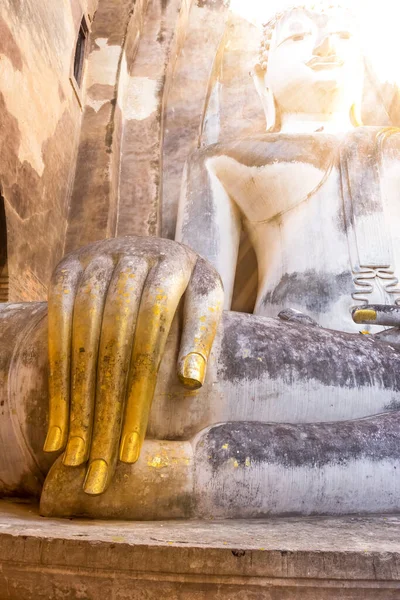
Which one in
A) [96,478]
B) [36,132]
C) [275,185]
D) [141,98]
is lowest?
[96,478]

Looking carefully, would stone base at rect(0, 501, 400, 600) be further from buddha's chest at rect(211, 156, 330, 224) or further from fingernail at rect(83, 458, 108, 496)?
buddha's chest at rect(211, 156, 330, 224)

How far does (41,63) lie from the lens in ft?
12.0

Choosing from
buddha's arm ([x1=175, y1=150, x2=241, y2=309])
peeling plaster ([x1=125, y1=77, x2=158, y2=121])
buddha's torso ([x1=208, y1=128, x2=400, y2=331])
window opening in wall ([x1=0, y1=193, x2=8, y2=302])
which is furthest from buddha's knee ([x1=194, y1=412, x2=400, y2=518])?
peeling plaster ([x1=125, y1=77, x2=158, y2=121])

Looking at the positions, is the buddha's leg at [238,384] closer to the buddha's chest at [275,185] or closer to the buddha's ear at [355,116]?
the buddha's chest at [275,185]

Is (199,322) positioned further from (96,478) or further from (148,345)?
(96,478)

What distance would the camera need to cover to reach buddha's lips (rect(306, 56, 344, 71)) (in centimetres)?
323

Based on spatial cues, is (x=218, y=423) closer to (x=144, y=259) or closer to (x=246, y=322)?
(x=246, y=322)

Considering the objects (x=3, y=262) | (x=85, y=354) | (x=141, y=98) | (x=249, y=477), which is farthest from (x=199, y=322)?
(x=141, y=98)

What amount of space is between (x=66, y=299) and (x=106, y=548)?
754 millimetres

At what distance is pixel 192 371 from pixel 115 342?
0.65 ft

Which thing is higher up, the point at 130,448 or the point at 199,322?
the point at 199,322

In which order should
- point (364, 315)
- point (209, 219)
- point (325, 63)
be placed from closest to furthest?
point (364, 315)
point (209, 219)
point (325, 63)

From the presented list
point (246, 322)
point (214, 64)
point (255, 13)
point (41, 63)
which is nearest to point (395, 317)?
point (246, 322)

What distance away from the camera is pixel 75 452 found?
4.27ft
